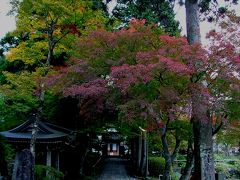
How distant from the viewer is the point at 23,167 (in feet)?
23.3

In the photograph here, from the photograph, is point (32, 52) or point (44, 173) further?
point (32, 52)

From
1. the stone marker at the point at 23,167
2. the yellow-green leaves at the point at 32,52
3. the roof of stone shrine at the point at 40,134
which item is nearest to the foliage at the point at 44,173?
the roof of stone shrine at the point at 40,134

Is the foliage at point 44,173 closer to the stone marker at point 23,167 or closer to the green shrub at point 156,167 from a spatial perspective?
Result: the stone marker at point 23,167

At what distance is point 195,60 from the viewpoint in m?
10.2

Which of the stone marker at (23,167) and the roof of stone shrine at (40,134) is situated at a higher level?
the roof of stone shrine at (40,134)

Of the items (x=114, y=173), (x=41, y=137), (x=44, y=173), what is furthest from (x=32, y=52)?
(x=114, y=173)

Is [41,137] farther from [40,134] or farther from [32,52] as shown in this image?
[32,52]

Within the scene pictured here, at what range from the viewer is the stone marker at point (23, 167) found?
7051mm

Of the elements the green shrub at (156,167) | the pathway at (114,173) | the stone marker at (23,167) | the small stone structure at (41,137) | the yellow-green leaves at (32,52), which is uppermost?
the yellow-green leaves at (32,52)

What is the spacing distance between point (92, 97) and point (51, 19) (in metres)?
4.53

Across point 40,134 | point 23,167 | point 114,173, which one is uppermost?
point 40,134

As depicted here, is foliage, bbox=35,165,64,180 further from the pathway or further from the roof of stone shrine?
the pathway

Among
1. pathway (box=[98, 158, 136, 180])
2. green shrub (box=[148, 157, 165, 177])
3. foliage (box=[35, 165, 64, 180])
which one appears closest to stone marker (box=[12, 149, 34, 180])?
foliage (box=[35, 165, 64, 180])

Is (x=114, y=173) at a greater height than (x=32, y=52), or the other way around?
(x=32, y=52)
